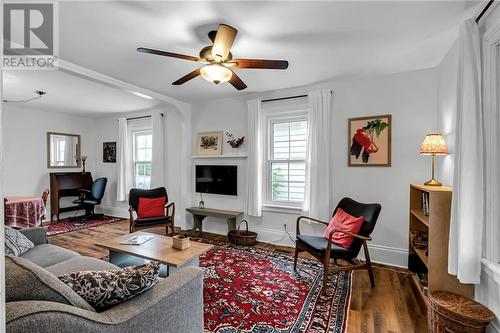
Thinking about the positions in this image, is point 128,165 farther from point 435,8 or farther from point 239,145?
point 435,8

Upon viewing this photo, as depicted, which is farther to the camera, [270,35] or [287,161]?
[287,161]

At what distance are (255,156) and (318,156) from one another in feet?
3.25

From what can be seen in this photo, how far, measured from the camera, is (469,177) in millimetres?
1752

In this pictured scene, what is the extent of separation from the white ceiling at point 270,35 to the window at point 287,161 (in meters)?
0.70

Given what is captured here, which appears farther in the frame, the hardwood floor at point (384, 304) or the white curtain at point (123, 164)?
the white curtain at point (123, 164)

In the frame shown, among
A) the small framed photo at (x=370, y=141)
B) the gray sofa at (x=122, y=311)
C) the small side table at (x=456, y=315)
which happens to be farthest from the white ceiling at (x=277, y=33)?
the small side table at (x=456, y=315)

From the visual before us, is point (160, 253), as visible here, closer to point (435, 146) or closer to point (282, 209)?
point (282, 209)

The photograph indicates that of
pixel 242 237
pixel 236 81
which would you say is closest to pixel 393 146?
pixel 236 81

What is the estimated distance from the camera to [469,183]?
1751 millimetres

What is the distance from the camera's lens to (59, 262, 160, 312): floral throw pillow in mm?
1058

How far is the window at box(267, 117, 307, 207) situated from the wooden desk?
2.17 feet

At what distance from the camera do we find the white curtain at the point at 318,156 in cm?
344

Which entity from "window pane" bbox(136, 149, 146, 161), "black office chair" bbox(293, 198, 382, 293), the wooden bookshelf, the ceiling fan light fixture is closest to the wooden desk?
"black office chair" bbox(293, 198, 382, 293)

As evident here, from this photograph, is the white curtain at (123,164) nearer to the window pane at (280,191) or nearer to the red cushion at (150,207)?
the red cushion at (150,207)
